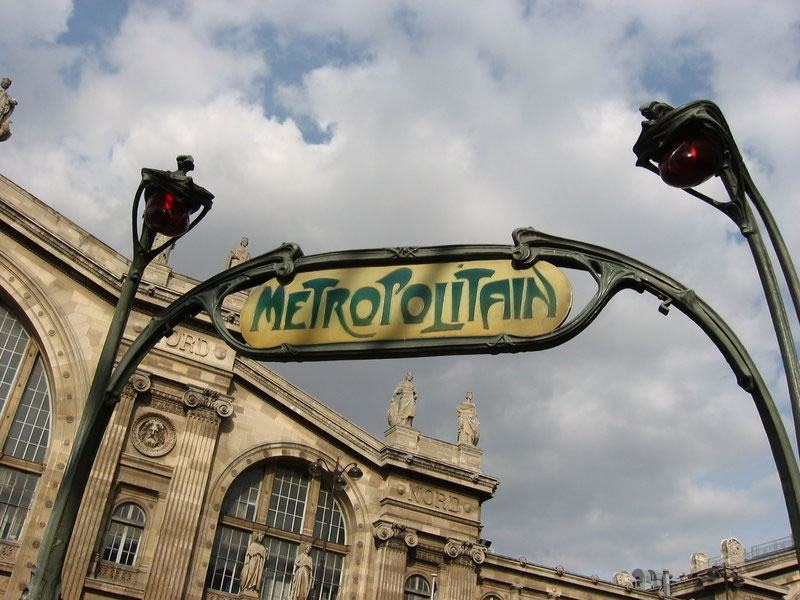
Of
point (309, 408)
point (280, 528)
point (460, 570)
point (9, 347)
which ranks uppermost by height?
point (309, 408)

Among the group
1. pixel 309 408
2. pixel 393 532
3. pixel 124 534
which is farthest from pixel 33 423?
pixel 393 532

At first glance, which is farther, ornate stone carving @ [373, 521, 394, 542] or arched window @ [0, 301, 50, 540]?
ornate stone carving @ [373, 521, 394, 542]

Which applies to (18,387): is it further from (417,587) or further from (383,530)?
(417,587)

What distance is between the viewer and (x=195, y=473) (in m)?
24.9

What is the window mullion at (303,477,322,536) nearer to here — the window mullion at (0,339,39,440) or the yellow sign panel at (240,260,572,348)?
the window mullion at (0,339,39,440)

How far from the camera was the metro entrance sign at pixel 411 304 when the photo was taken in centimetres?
543

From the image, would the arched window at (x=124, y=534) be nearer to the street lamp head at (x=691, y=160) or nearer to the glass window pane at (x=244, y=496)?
the glass window pane at (x=244, y=496)

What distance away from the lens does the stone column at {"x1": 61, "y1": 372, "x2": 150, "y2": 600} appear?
22.1m

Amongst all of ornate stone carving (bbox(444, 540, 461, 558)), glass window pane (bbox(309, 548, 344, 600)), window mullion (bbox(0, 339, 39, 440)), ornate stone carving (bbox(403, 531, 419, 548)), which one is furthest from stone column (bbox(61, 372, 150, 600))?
ornate stone carving (bbox(444, 540, 461, 558))

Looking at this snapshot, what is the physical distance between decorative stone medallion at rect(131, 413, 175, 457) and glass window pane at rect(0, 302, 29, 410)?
3.83m

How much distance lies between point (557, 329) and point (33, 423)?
880 inches

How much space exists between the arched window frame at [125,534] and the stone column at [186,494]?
704 mm

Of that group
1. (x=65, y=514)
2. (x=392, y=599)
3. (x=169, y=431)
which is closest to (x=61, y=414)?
(x=169, y=431)

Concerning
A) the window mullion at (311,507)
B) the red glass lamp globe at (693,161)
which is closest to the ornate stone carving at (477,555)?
the window mullion at (311,507)
